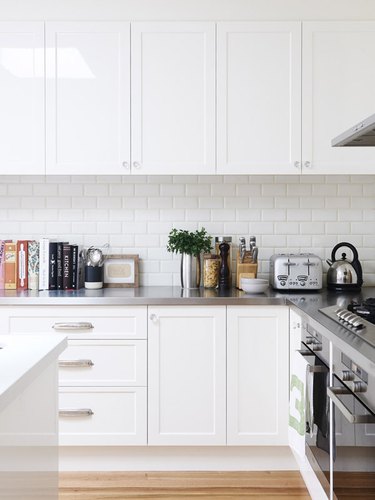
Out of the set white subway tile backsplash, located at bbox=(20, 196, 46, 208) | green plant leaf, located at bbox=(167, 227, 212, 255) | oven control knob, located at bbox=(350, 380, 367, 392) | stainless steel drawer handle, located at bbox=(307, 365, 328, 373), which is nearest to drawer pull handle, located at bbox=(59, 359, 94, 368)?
green plant leaf, located at bbox=(167, 227, 212, 255)

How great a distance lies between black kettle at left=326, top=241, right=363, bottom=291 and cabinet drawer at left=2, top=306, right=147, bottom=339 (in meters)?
1.10

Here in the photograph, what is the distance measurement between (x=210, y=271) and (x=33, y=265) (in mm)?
1015

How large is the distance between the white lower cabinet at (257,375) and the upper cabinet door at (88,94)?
3.51 feet

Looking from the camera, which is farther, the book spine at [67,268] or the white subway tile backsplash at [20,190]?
the white subway tile backsplash at [20,190]

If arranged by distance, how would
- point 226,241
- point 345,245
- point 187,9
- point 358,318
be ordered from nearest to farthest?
point 358,318
point 187,9
point 345,245
point 226,241

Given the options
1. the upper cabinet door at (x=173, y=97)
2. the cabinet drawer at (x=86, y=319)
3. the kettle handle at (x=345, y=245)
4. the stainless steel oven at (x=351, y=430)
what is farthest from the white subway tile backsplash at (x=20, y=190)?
the stainless steel oven at (x=351, y=430)

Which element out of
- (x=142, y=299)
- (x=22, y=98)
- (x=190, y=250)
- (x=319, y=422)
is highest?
(x=22, y=98)

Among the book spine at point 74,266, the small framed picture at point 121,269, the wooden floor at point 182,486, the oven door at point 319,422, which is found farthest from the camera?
the small framed picture at point 121,269

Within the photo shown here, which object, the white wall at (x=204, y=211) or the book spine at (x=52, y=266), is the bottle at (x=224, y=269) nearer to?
the white wall at (x=204, y=211)

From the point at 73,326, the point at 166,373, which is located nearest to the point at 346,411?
the point at 166,373

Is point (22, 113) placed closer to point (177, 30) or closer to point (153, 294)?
point (177, 30)

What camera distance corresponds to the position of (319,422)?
214cm

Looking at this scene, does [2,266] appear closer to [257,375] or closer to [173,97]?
[173,97]

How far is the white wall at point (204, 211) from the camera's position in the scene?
3.47 metres
